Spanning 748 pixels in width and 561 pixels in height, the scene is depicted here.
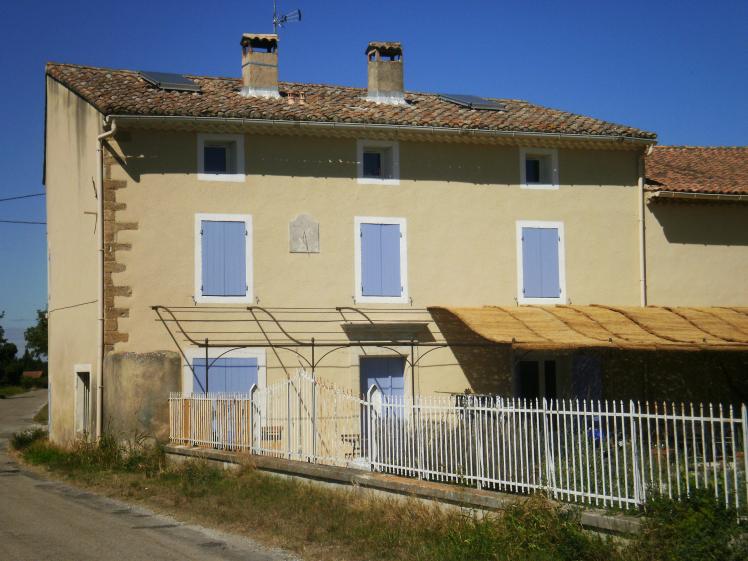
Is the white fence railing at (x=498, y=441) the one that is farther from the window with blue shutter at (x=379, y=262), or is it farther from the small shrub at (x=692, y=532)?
the window with blue shutter at (x=379, y=262)

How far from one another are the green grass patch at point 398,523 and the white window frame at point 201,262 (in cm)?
383

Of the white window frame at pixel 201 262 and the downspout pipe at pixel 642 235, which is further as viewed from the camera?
the downspout pipe at pixel 642 235

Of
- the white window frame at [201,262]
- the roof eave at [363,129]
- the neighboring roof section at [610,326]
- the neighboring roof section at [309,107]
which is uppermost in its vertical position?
the neighboring roof section at [309,107]

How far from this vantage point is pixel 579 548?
7.99 m

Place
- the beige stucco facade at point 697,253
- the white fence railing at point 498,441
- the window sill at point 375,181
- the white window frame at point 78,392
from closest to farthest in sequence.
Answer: the white fence railing at point 498,441, the white window frame at point 78,392, the window sill at point 375,181, the beige stucco facade at point 697,253

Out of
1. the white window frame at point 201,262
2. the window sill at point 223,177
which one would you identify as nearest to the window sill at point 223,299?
the white window frame at point 201,262

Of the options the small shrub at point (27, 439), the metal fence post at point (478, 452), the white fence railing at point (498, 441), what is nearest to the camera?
the white fence railing at point (498, 441)

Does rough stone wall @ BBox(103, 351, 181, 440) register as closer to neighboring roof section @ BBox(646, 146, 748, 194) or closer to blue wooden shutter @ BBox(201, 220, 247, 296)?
blue wooden shutter @ BBox(201, 220, 247, 296)

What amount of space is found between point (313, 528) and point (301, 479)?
2160 millimetres

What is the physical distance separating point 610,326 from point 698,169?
663 cm

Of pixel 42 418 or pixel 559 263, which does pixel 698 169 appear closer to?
pixel 559 263

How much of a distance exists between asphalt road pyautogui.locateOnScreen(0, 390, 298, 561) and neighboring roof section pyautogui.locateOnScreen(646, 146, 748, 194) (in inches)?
512

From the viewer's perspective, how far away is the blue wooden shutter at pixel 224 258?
58.5 feet

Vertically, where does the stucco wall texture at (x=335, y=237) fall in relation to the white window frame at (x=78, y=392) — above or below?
above
